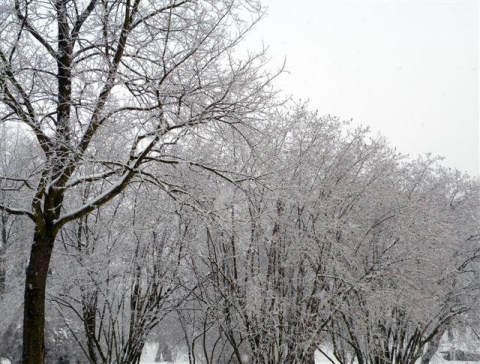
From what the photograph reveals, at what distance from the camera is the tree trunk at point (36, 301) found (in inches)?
246

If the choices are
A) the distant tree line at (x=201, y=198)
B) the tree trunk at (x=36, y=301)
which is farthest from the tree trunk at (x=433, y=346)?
the tree trunk at (x=36, y=301)

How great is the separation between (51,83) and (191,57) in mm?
2176

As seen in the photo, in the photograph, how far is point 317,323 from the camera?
9172 millimetres

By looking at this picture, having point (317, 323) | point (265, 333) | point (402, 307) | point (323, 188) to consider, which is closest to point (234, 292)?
point (265, 333)

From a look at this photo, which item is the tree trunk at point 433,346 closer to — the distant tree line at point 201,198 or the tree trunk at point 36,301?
the distant tree line at point 201,198

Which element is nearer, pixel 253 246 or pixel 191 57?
pixel 191 57

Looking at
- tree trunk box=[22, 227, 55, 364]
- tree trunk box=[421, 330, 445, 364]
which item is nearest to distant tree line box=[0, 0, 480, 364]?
tree trunk box=[22, 227, 55, 364]

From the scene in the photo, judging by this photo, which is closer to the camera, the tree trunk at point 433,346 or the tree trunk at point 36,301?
the tree trunk at point 36,301

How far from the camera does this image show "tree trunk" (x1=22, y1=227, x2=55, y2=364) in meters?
6.25

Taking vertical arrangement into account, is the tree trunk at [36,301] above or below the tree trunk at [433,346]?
above

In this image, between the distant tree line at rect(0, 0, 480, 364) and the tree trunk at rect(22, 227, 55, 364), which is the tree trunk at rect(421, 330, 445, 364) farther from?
the tree trunk at rect(22, 227, 55, 364)

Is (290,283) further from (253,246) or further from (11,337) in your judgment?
(11,337)

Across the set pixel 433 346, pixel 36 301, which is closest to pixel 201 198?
pixel 36 301

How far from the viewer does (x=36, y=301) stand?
20.9 ft
